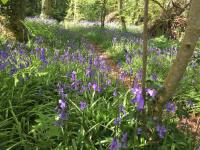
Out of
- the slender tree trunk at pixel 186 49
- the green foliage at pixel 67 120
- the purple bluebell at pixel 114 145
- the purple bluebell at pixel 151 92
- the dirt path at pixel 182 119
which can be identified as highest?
the slender tree trunk at pixel 186 49

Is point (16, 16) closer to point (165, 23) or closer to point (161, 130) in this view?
point (161, 130)

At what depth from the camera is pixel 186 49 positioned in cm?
323

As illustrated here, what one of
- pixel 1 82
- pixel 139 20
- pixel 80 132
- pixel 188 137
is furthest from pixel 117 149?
pixel 139 20

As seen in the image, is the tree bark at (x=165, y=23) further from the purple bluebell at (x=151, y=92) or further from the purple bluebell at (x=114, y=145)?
the purple bluebell at (x=114, y=145)

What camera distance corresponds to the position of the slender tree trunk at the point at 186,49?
316 centimetres

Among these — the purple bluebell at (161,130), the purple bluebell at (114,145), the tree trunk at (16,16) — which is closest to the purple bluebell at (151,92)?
the purple bluebell at (161,130)

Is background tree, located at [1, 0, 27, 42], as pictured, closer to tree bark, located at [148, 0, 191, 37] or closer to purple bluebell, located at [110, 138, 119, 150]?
purple bluebell, located at [110, 138, 119, 150]

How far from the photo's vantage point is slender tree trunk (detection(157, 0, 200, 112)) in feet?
10.4

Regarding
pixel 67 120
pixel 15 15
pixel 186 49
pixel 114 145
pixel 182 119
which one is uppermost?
pixel 15 15

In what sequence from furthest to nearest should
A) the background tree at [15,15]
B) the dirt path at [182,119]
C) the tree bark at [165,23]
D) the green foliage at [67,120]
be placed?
the tree bark at [165,23] → the background tree at [15,15] → the dirt path at [182,119] → the green foliage at [67,120]

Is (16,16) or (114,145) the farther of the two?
(16,16)

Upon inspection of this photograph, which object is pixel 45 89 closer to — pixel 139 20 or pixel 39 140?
pixel 39 140

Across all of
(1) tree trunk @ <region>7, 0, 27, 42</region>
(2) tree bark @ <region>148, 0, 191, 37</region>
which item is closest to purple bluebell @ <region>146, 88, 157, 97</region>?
(1) tree trunk @ <region>7, 0, 27, 42</region>

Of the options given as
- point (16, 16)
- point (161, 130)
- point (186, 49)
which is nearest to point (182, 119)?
point (161, 130)
